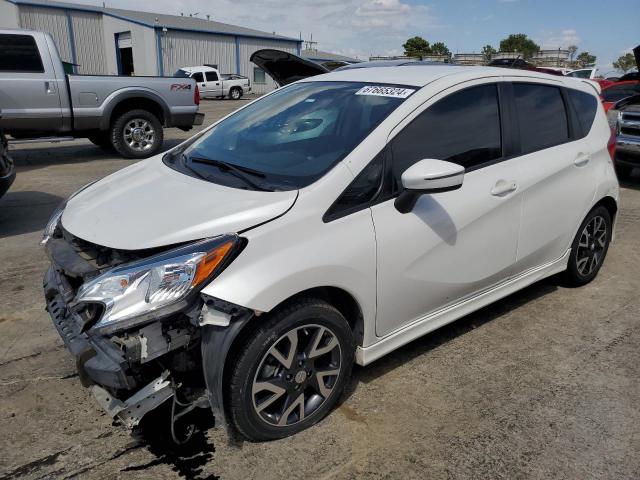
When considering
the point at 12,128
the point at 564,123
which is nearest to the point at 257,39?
the point at 12,128

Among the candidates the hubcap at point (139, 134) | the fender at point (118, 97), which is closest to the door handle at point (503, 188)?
the fender at point (118, 97)

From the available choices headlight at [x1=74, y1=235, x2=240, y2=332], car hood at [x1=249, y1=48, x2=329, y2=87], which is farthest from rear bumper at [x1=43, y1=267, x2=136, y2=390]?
car hood at [x1=249, y1=48, x2=329, y2=87]

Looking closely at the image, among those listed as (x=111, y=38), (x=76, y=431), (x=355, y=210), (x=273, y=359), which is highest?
(x=111, y=38)

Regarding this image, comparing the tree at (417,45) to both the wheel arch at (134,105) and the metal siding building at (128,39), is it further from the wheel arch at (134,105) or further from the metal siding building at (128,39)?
the wheel arch at (134,105)

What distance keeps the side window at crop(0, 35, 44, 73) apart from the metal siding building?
96.5 ft

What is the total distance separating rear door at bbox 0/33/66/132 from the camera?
29.4 ft

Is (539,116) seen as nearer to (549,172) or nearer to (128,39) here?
(549,172)

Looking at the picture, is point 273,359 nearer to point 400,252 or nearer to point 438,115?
point 400,252

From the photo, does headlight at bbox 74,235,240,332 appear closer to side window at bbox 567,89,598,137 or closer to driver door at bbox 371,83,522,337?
driver door at bbox 371,83,522,337

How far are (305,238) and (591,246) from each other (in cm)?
295

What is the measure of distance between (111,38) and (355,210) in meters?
41.7

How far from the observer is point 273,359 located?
2.51 metres

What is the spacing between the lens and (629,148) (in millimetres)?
8500

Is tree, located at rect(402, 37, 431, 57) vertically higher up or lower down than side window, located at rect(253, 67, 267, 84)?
higher up
